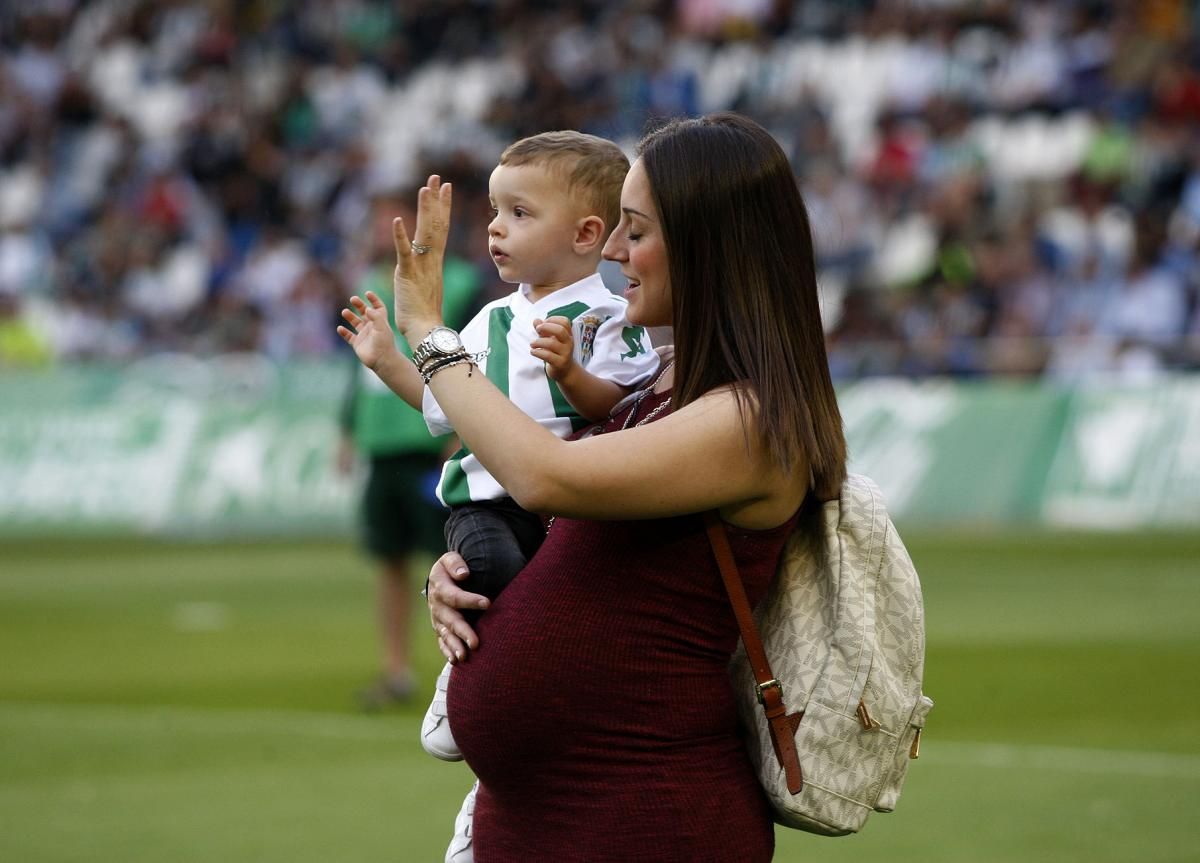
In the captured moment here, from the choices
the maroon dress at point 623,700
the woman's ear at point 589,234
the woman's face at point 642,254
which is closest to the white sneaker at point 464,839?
the maroon dress at point 623,700

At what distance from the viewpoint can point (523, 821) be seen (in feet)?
11.2

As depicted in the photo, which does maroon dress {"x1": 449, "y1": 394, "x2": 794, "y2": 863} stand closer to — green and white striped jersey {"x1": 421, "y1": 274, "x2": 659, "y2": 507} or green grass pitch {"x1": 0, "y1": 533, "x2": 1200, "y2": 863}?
green and white striped jersey {"x1": 421, "y1": 274, "x2": 659, "y2": 507}

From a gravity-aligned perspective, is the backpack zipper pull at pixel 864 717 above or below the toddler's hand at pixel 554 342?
below

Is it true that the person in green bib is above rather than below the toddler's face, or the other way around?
below

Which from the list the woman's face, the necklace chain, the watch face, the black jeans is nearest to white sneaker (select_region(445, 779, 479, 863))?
the black jeans

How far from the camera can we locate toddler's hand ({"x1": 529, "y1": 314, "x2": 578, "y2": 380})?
3.52 m

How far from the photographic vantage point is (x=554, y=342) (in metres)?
3.52

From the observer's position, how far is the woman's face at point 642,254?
133 inches

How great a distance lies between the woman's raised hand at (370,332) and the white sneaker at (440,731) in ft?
1.99

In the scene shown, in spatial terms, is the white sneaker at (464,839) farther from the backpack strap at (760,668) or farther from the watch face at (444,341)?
the watch face at (444,341)

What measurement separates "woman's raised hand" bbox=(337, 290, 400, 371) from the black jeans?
349 millimetres

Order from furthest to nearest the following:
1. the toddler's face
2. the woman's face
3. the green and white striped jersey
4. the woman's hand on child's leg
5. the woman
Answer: the toddler's face → the green and white striped jersey → the woman's hand on child's leg → the woman's face → the woman

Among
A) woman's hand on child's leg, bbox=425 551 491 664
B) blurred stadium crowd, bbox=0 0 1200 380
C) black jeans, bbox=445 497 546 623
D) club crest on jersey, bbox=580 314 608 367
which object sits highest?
club crest on jersey, bbox=580 314 608 367

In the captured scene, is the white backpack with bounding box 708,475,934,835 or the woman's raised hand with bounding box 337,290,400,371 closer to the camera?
the white backpack with bounding box 708,475,934,835
